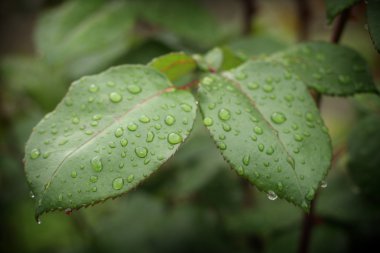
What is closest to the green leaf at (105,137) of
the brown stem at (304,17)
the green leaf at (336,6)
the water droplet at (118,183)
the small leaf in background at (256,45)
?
the water droplet at (118,183)

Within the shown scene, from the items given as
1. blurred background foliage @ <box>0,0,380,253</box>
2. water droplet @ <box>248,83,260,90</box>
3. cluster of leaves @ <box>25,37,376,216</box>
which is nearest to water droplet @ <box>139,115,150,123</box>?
cluster of leaves @ <box>25,37,376,216</box>

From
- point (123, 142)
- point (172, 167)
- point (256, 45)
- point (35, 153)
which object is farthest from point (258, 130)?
point (172, 167)

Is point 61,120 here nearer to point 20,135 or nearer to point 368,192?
point 368,192

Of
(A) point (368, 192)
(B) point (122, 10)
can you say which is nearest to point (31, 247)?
(B) point (122, 10)

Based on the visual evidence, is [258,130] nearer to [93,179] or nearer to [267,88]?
[267,88]

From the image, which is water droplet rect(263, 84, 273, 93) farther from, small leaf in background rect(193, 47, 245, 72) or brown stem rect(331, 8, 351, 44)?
brown stem rect(331, 8, 351, 44)
